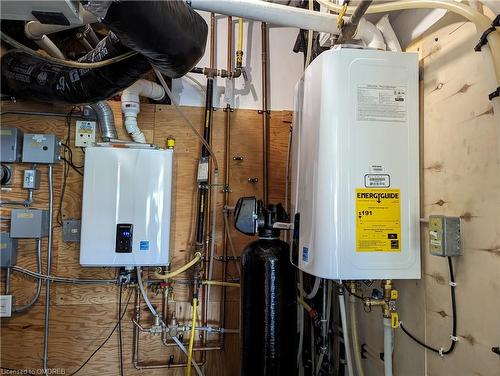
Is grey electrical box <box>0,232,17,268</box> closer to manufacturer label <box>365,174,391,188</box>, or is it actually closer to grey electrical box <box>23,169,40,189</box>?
grey electrical box <box>23,169,40,189</box>

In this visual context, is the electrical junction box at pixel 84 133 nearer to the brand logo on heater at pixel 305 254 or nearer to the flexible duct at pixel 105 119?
the flexible duct at pixel 105 119

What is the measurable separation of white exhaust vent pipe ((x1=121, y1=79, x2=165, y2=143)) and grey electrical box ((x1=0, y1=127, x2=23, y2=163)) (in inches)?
25.3

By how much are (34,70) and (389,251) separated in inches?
74.3

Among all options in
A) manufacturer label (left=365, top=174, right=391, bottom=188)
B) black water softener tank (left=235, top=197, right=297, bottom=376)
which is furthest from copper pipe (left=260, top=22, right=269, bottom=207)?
manufacturer label (left=365, top=174, right=391, bottom=188)

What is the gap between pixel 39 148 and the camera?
70.6 inches

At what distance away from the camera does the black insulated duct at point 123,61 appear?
0.85 m

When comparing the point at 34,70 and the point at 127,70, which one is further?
the point at 34,70

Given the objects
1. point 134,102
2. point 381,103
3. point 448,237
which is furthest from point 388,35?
point 134,102

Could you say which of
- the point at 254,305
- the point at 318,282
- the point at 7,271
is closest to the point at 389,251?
the point at 318,282

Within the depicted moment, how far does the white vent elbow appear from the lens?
3.87ft

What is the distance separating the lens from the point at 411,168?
112 centimetres

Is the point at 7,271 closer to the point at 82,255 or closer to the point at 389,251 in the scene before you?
Result: the point at 82,255

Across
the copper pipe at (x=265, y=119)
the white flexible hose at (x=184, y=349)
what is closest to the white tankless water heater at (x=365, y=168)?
the copper pipe at (x=265, y=119)

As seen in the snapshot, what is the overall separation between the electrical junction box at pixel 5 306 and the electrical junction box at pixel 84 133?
37.8 inches
